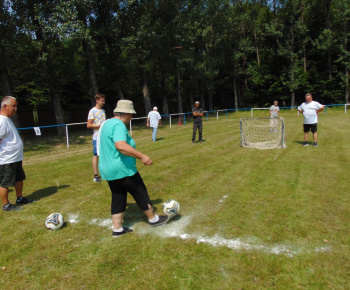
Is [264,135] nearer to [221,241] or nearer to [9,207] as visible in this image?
[221,241]

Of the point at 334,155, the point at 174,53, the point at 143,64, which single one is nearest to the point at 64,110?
the point at 143,64

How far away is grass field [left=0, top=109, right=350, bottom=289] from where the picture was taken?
278cm

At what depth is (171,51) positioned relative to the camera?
23.6 m

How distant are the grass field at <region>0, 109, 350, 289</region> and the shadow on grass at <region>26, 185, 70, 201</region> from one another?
0.03 m

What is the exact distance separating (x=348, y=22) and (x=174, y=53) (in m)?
21.5

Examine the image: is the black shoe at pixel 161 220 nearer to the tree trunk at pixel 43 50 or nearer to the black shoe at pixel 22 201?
the black shoe at pixel 22 201

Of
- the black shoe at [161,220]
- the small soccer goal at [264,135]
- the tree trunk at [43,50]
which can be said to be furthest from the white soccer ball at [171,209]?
the tree trunk at [43,50]

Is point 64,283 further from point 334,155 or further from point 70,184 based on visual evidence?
point 334,155

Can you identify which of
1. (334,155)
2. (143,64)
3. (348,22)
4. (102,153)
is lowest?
(334,155)

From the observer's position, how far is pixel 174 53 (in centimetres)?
2419

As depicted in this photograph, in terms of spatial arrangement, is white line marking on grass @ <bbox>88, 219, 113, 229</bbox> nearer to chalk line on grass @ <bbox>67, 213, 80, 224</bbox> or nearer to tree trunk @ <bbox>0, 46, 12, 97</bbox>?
chalk line on grass @ <bbox>67, 213, 80, 224</bbox>

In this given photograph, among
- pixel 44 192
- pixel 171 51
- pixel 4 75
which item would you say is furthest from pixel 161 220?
pixel 171 51

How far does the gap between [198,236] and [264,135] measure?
935cm

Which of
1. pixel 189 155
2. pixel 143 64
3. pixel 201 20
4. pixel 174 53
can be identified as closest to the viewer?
pixel 189 155
